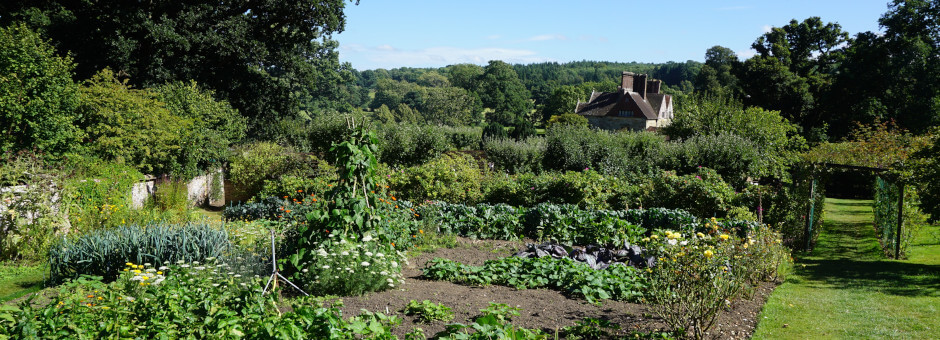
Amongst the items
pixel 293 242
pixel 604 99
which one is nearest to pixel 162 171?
pixel 293 242

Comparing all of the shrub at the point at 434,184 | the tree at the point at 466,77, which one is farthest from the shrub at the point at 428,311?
the tree at the point at 466,77

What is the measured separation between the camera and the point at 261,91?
19.1 metres

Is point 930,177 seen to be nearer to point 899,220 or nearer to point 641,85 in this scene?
point 899,220

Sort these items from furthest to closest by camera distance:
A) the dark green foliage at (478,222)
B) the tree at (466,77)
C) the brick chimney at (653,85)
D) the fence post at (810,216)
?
the tree at (466,77)
the brick chimney at (653,85)
the fence post at (810,216)
the dark green foliage at (478,222)

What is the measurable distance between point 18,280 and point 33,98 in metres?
5.46

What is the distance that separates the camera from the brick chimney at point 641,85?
56.4 meters

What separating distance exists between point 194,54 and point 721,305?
17.1 meters

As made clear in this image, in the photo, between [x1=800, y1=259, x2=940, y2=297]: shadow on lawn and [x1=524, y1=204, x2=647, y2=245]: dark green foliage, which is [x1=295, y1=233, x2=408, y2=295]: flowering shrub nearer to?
[x1=524, y1=204, x2=647, y2=245]: dark green foliage

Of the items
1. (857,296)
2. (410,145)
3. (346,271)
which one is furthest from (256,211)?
(857,296)

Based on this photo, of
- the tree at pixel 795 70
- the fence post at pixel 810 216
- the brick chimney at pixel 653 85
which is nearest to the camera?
the fence post at pixel 810 216

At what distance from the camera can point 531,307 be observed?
5.18 meters

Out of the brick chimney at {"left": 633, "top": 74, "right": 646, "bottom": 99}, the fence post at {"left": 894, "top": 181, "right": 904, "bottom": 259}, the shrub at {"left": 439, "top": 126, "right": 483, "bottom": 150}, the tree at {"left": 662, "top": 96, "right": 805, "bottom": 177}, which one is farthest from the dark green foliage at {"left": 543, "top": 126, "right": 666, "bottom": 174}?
the brick chimney at {"left": 633, "top": 74, "right": 646, "bottom": 99}

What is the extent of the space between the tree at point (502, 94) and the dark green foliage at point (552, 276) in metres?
63.0

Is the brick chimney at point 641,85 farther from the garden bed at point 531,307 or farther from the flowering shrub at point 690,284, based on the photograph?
the flowering shrub at point 690,284
